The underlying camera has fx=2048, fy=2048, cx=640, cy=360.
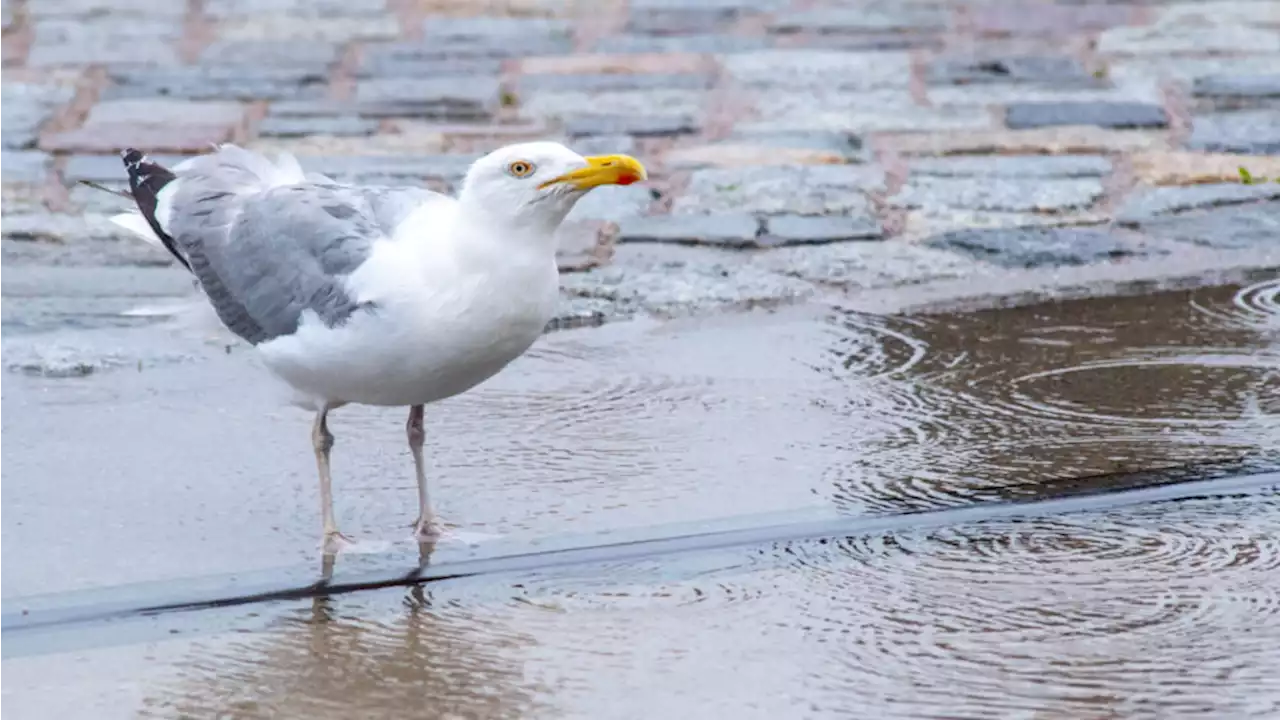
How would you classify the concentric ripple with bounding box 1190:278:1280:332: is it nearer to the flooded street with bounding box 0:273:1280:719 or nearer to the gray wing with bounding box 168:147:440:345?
the flooded street with bounding box 0:273:1280:719

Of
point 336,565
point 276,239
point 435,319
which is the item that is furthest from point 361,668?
point 276,239

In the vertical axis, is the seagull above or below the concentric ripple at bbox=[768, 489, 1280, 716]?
above

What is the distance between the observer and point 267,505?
426 cm

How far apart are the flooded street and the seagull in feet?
1.03

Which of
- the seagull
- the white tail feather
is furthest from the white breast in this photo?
the white tail feather

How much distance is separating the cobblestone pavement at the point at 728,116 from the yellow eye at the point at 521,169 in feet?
5.92

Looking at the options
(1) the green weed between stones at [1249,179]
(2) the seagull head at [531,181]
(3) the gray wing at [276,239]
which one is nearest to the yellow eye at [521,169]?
(2) the seagull head at [531,181]

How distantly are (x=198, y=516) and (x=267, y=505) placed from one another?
0.16m

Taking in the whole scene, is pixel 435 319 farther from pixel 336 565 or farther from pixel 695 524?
pixel 695 524

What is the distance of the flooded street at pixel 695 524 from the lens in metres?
3.31

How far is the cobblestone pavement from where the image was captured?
629cm

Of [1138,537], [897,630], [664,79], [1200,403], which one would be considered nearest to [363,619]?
[897,630]

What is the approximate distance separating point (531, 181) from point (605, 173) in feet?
0.49

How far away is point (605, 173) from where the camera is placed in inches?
148
